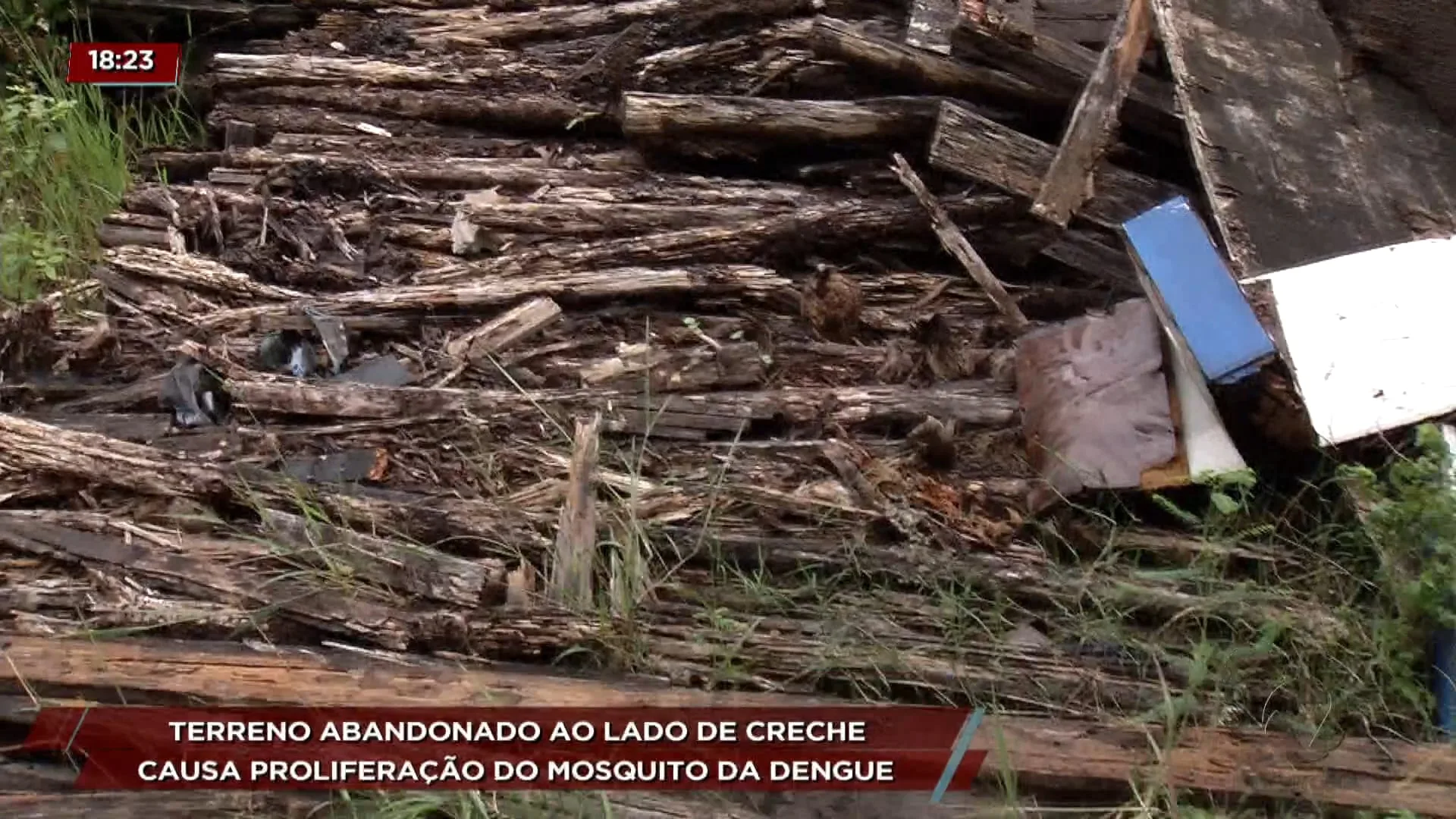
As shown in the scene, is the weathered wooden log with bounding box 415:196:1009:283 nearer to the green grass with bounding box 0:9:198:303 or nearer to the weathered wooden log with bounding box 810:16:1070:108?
the weathered wooden log with bounding box 810:16:1070:108

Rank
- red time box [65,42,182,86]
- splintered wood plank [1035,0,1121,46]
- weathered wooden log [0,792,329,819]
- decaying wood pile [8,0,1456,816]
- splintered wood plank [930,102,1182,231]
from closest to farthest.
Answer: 1. weathered wooden log [0,792,329,819]
2. decaying wood pile [8,0,1456,816]
3. splintered wood plank [930,102,1182,231]
4. splintered wood plank [1035,0,1121,46]
5. red time box [65,42,182,86]

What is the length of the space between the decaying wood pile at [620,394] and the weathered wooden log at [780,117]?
16 mm

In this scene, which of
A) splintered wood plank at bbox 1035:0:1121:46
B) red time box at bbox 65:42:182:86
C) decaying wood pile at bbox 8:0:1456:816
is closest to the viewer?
decaying wood pile at bbox 8:0:1456:816

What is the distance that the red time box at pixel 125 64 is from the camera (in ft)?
18.2

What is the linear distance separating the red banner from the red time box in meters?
3.66

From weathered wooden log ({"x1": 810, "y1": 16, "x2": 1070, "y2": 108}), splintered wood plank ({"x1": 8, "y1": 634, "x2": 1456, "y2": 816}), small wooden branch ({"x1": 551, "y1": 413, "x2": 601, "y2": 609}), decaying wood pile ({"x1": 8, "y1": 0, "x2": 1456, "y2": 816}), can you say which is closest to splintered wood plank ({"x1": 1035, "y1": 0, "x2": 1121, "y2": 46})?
decaying wood pile ({"x1": 8, "y1": 0, "x2": 1456, "y2": 816})

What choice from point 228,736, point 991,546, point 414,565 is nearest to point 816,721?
point 991,546

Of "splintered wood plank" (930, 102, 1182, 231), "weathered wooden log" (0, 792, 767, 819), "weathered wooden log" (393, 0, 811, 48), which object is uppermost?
"weathered wooden log" (393, 0, 811, 48)

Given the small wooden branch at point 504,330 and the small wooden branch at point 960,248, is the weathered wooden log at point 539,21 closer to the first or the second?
the small wooden branch at point 960,248

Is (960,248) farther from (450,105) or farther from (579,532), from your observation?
(450,105)

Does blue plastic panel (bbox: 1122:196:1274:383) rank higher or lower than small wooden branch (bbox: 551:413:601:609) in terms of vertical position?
higher

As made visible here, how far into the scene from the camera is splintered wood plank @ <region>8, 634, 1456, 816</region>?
2.87m

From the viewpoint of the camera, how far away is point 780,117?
14.7ft

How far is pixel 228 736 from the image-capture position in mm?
2887
